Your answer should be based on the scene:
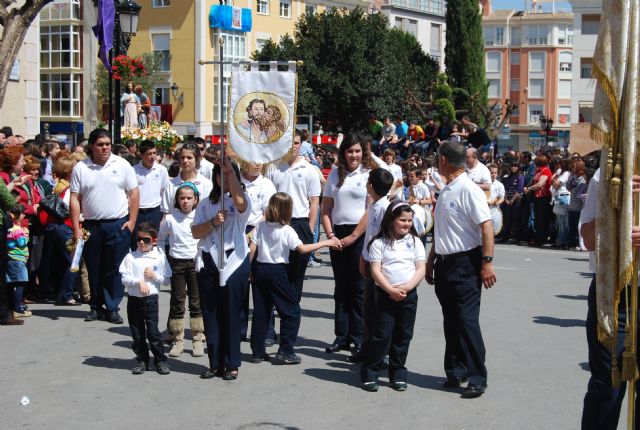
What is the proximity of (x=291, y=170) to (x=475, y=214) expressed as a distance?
337 cm

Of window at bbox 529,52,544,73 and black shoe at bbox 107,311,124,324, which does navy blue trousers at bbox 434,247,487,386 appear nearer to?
black shoe at bbox 107,311,124,324

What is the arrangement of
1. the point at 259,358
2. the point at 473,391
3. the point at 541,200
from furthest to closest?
the point at 541,200 < the point at 259,358 < the point at 473,391

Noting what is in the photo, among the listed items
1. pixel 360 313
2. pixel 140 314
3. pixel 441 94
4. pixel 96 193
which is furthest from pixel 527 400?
pixel 441 94

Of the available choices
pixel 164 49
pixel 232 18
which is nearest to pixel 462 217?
pixel 232 18

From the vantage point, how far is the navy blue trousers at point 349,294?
9.42 meters

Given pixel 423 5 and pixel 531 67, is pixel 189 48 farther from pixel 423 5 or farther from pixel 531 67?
pixel 531 67

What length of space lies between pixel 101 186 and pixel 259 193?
6.47 ft

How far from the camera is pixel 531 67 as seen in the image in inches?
4375

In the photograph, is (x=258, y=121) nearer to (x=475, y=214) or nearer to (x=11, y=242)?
(x=475, y=214)

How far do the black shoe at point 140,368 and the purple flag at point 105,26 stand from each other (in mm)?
9269

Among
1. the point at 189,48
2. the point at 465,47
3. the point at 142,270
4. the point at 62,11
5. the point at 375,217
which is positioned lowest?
the point at 142,270

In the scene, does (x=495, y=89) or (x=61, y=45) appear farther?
(x=495, y=89)

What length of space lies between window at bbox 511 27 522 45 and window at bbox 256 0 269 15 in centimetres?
5565

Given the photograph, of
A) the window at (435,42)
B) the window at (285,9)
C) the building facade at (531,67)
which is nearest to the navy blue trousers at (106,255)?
the window at (285,9)
